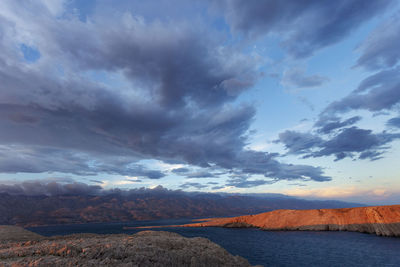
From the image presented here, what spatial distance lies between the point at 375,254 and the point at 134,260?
1839 inches

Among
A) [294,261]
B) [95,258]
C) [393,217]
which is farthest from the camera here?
[393,217]

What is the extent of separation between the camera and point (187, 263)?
22250 millimetres

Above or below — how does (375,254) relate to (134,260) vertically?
below

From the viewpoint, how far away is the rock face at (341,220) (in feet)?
216

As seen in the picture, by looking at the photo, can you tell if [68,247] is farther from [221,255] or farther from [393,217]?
[393,217]

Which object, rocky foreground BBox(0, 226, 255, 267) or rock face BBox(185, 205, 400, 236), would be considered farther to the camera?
rock face BBox(185, 205, 400, 236)

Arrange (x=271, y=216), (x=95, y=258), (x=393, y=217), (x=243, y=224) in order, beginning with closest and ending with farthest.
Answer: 1. (x=95, y=258)
2. (x=393, y=217)
3. (x=271, y=216)
4. (x=243, y=224)

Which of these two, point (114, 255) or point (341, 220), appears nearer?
point (114, 255)

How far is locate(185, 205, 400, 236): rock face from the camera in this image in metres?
65.9

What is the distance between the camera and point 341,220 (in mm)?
79688

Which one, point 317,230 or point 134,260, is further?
point 317,230

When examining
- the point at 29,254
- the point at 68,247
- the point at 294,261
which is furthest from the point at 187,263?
the point at 294,261

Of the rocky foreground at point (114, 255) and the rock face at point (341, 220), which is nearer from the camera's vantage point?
the rocky foreground at point (114, 255)

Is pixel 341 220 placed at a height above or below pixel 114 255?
below
